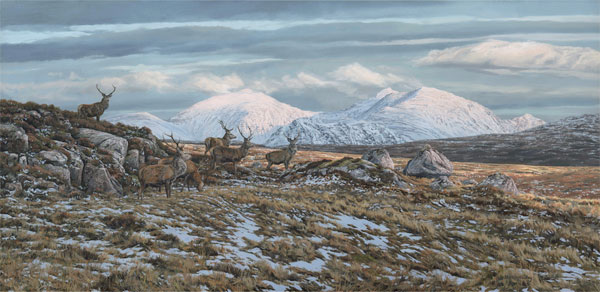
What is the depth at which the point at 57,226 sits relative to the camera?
13.3 metres

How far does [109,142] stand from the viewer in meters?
27.2

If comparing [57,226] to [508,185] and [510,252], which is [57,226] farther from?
[508,185]

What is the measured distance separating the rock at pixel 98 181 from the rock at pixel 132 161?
4.50 meters

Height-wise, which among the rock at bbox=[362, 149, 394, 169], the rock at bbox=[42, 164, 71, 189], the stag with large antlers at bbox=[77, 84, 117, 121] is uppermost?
the stag with large antlers at bbox=[77, 84, 117, 121]

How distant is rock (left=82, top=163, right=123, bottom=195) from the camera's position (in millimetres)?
21453

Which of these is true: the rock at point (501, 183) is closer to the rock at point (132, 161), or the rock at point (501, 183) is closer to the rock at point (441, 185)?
the rock at point (441, 185)

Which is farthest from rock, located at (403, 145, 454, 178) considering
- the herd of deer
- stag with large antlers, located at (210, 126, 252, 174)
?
stag with large antlers, located at (210, 126, 252, 174)

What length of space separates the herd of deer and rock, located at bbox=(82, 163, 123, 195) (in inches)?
111

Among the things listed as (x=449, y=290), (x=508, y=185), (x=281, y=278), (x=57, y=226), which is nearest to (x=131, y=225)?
(x=57, y=226)

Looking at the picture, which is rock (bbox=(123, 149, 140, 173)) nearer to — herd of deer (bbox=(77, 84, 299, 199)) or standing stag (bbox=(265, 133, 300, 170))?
herd of deer (bbox=(77, 84, 299, 199))

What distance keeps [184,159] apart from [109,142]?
10240 millimetres

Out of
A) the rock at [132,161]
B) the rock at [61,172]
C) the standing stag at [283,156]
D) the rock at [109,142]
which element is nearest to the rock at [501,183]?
the standing stag at [283,156]

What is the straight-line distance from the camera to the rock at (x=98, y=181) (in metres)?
21.5

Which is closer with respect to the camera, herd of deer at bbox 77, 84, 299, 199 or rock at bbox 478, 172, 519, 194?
herd of deer at bbox 77, 84, 299, 199
